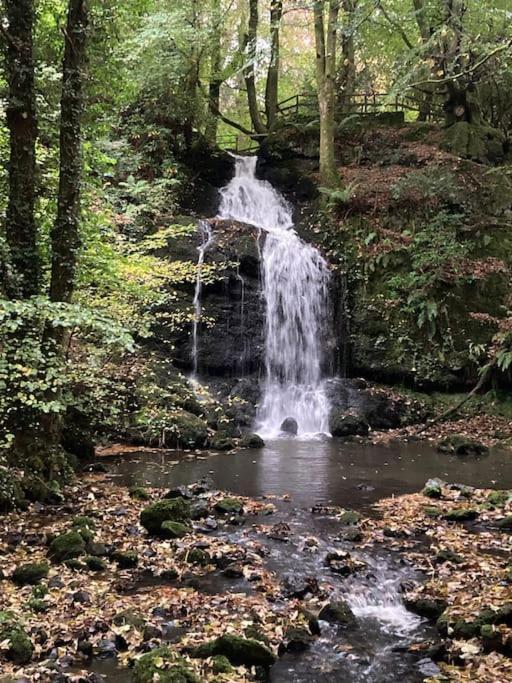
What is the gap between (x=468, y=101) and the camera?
19906 mm

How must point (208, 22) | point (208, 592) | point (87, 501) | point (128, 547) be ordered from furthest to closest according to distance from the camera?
point (208, 22)
point (87, 501)
point (128, 547)
point (208, 592)

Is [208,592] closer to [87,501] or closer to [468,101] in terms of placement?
[87,501]

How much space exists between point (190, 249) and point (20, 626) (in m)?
12.7

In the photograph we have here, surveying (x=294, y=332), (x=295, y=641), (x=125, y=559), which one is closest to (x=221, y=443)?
(x=294, y=332)

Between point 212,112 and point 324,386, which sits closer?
point 324,386

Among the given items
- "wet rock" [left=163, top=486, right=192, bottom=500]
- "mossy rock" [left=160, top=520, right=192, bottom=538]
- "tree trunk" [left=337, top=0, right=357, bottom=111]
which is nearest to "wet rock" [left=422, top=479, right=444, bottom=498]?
"wet rock" [left=163, top=486, right=192, bottom=500]

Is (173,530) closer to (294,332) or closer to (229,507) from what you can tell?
(229,507)

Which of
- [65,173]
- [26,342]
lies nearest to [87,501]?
[26,342]

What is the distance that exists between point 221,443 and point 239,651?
7676 millimetres

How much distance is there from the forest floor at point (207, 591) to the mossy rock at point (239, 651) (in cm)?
2

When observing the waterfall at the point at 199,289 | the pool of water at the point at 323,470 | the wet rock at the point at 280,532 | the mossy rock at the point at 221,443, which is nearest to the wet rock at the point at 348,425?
the pool of water at the point at 323,470

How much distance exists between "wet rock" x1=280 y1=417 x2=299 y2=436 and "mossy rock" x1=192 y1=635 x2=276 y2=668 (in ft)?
30.9

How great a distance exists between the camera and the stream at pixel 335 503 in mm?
4113

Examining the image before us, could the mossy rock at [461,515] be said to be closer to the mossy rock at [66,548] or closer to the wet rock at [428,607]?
the wet rock at [428,607]
